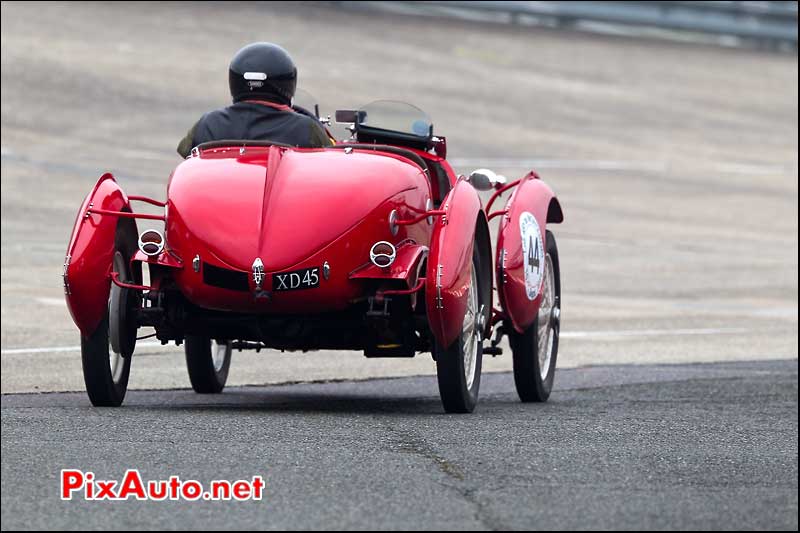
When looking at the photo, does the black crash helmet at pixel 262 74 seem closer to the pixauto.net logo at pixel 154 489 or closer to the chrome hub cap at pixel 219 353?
the chrome hub cap at pixel 219 353

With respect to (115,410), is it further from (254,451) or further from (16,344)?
(16,344)

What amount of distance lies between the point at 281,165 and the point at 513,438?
178 centimetres

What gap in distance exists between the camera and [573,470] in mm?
5906

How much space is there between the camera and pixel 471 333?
8.30 m

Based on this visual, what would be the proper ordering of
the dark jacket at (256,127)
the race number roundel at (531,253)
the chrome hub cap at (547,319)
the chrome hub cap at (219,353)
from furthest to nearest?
1. the chrome hub cap at (219,353)
2. the chrome hub cap at (547,319)
3. the race number roundel at (531,253)
4. the dark jacket at (256,127)

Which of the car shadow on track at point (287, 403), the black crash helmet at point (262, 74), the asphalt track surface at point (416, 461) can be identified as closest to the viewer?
the asphalt track surface at point (416, 461)

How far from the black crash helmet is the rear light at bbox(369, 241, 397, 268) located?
1.33 meters

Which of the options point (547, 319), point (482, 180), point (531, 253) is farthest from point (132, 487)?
point (547, 319)

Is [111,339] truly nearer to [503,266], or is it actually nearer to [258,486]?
[503,266]

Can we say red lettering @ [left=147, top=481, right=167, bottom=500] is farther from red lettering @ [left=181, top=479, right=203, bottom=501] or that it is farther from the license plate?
the license plate

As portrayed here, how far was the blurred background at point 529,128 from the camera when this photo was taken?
14.4 metres

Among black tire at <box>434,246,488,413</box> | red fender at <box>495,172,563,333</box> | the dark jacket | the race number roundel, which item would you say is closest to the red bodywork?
black tire at <box>434,246,488,413</box>

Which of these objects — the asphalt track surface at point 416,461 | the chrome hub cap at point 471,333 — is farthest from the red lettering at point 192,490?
the chrome hub cap at point 471,333

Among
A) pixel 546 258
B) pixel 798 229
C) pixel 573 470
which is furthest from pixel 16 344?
pixel 798 229
